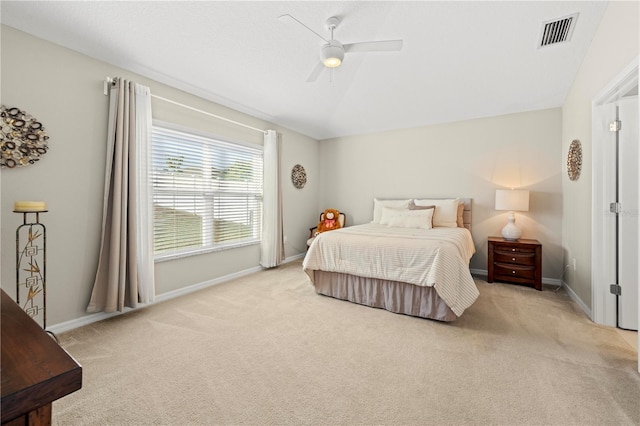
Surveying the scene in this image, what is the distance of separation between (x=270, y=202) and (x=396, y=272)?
2465mm

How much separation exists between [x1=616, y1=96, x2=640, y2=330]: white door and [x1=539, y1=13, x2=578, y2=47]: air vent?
0.78 meters

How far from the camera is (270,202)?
4504 millimetres

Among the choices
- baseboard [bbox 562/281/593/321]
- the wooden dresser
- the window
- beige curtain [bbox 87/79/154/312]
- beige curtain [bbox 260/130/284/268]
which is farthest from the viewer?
beige curtain [bbox 260/130/284/268]

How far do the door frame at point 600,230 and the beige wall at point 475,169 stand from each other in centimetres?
146

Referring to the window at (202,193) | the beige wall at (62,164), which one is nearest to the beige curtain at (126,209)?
the beige wall at (62,164)

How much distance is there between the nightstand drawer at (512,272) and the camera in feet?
11.8

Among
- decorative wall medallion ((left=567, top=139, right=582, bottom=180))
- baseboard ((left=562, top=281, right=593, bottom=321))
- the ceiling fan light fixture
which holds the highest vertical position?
the ceiling fan light fixture

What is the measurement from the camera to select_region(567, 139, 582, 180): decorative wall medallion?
10.0 feet

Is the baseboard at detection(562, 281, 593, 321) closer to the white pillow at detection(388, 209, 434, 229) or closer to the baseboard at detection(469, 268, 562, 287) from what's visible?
the baseboard at detection(469, 268, 562, 287)

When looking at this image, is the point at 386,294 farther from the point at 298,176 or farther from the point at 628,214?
the point at 298,176

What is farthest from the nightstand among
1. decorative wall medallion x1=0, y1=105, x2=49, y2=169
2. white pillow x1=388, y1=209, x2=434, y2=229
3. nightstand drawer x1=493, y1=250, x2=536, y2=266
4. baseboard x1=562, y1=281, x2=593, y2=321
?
decorative wall medallion x1=0, y1=105, x2=49, y2=169

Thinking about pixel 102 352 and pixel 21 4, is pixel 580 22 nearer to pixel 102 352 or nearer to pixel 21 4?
pixel 21 4

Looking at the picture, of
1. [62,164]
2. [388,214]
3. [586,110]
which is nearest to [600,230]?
[586,110]

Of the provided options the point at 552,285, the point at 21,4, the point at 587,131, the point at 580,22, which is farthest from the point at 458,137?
the point at 21,4
